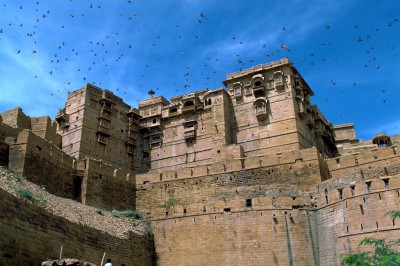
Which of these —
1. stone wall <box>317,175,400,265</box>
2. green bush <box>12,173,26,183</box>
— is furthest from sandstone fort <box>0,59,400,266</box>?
green bush <box>12,173,26,183</box>

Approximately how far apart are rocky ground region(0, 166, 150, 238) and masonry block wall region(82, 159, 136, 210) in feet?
9.56

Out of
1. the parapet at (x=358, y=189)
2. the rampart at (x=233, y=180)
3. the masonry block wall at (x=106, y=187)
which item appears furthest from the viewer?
the masonry block wall at (x=106, y=187)

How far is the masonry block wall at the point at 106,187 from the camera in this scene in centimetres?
2495

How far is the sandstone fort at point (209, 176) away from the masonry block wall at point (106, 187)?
0.25 feet

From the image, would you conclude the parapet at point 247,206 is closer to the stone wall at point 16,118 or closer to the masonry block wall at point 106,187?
the masonry block wall at point 106,187

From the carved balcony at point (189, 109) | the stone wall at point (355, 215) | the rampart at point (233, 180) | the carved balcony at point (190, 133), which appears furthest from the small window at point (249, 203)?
the carved balcony at point (189, 109)

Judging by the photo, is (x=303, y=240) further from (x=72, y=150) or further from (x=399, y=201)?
(x=72, y=150)

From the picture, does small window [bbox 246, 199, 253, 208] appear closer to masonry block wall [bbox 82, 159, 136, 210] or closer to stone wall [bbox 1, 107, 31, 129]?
masonry block wall [bbox 82, 159, 136, 210]

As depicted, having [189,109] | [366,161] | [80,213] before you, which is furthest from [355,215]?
[189,109]

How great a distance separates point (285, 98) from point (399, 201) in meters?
19.6

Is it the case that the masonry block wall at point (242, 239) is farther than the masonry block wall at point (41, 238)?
Yes

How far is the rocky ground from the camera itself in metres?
17.7

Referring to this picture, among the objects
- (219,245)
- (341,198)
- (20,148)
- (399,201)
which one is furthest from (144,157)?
(399,201)

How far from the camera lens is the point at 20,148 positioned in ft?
73.2
